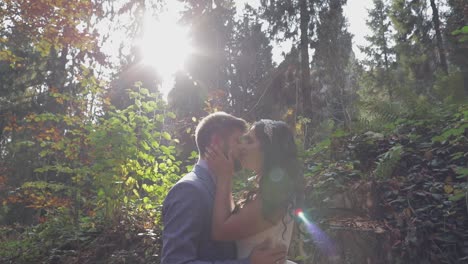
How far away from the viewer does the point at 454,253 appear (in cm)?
328

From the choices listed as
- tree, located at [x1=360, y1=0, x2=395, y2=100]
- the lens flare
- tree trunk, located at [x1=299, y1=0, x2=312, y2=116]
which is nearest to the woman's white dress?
the lens flare

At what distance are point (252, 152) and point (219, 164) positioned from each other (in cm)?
34

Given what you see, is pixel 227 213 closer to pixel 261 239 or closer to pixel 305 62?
pixel 261 239

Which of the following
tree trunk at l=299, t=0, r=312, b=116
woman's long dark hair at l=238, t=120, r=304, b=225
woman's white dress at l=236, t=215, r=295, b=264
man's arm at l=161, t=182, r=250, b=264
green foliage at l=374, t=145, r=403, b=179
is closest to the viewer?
man's arm at l=161, t=182, r=250, b=264

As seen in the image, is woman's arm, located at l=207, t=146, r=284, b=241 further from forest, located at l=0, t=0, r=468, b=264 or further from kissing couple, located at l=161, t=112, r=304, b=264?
forest, located at l=0, t=0, r=468, b=264

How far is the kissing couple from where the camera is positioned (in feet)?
5.79

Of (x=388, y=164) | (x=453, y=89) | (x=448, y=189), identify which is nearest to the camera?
(x=448, y=189)

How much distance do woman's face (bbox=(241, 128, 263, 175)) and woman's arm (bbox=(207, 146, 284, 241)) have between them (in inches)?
8.4

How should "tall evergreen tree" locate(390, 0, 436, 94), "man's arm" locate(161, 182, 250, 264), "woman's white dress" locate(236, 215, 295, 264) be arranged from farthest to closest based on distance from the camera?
"tall evergreen tree" locate(390, 0, 436, 94)
"woman's white dress" locate(236, 215, 295, 264)
"man's arm" locate(161, 182, 250, 264)

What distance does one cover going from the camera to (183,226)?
1727 mm

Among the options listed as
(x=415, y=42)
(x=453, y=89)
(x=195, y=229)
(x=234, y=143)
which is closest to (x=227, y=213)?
(x=195, y=229)

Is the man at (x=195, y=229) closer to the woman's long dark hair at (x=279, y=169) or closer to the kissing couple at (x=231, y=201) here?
the kissing couple at (x=231, y=201)

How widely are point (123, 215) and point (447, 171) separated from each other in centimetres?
436

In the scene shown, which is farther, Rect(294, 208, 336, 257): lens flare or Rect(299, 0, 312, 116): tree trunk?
Rect(299, 0, 312, 116): tree trunk
